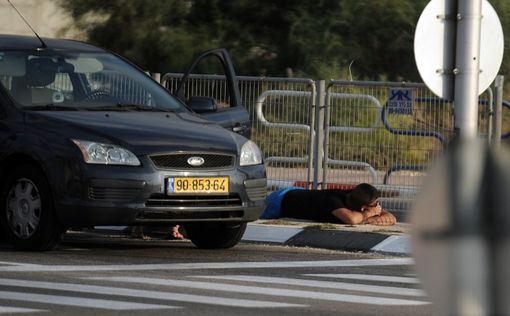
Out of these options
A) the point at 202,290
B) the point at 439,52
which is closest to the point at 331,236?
the point at 202,290

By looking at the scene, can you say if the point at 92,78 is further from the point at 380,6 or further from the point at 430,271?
the point at 380,6

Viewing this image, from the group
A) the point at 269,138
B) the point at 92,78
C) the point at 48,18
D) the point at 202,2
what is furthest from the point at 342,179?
the point at 48,18

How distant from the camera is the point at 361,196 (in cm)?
1216

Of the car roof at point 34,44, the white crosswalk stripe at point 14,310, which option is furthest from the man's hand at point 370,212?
the white crosswalk stripe at point 14,310

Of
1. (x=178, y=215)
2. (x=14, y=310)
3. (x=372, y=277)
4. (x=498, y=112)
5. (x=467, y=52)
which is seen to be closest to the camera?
(x=14, y=310)

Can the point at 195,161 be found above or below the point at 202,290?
above

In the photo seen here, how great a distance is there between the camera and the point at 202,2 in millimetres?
29359

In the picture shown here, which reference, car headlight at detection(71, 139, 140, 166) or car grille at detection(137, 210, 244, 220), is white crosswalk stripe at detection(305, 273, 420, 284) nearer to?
car grille at detection(137, 210, 244, 220)

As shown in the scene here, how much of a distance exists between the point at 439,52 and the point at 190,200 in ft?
9.30

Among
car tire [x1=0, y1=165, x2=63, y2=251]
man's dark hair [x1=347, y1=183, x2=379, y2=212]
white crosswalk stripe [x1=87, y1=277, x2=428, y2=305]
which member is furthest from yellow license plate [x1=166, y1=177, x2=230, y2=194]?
man's dark hair [x1=347, y1=183, x2=379, y2=212]

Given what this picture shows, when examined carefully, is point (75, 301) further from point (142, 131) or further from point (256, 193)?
point (256, 193)

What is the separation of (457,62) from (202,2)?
22.0m

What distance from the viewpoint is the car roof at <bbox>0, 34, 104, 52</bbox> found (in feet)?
36.0

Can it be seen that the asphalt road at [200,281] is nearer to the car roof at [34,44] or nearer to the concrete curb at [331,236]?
the concrete curb at [331,236]
